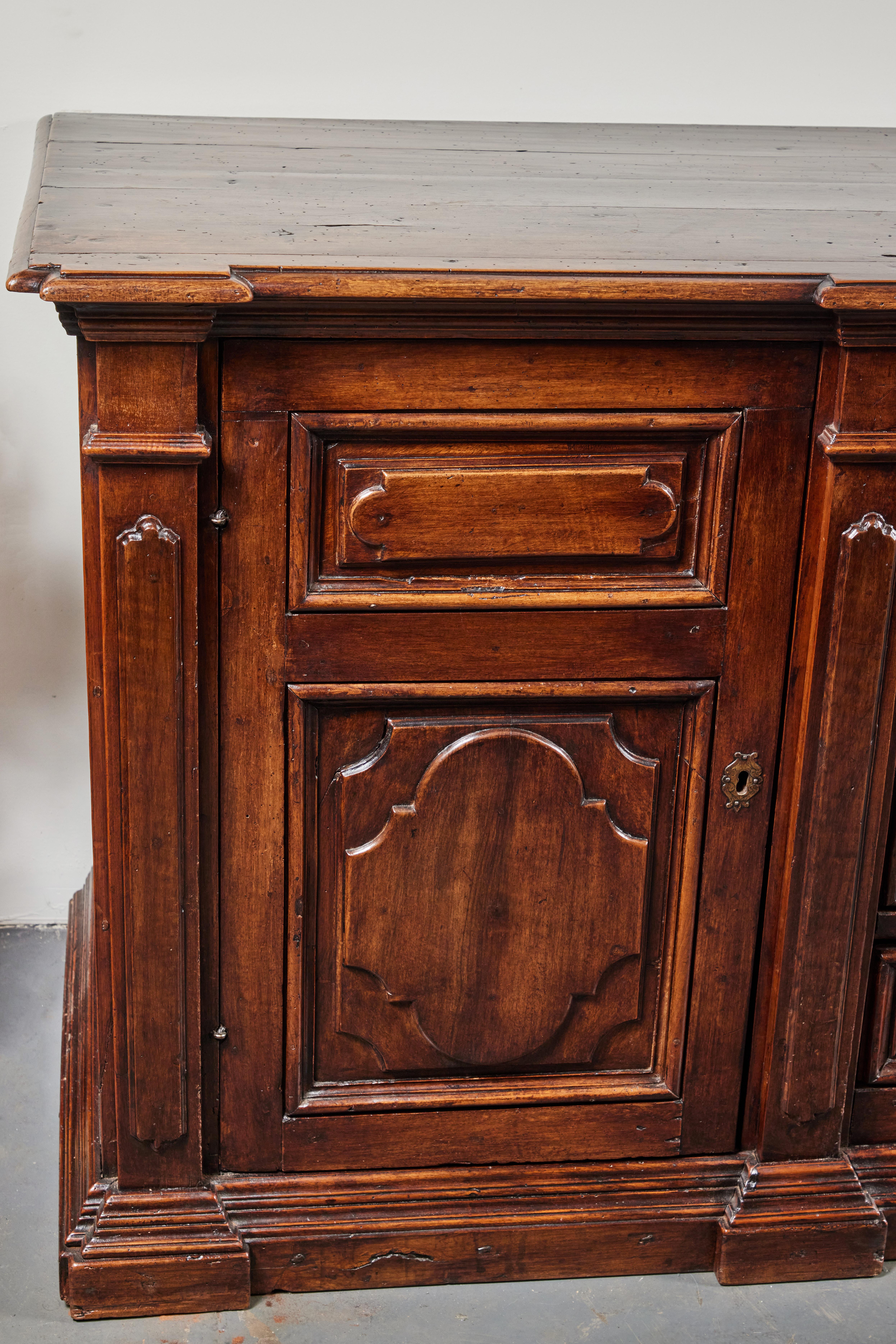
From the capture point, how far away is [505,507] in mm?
1354

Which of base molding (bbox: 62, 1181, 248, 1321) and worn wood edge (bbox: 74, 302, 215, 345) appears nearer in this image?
worn wood edge (bbox: 74, 302, 215, 345)

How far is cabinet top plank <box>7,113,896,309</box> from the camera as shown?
4.03 ft

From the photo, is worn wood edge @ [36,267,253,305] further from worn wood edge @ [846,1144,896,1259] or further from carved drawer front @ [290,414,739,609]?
worn wood edge @ [846,1144,896,1259]

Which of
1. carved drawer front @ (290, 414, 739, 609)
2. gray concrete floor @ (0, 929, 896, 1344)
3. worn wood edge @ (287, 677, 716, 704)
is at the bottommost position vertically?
gray concrete floor @ (0, 929, 896, 1344)

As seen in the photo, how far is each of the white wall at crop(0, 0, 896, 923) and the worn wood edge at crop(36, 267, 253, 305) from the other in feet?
2.98

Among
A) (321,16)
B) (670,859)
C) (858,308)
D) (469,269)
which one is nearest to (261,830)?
(670,859)

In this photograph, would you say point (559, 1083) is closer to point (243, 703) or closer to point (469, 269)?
point (243, 703)

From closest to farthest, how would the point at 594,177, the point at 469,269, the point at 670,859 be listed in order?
the point at 469,269, the point at 670,859, the point at 594,177

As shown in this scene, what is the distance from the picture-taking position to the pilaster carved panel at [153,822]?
1.31m

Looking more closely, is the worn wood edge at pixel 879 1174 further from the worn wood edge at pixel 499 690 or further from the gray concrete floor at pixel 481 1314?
the worn wood edge at pixel 499 690

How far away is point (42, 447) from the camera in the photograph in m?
2.11

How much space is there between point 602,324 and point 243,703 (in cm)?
49

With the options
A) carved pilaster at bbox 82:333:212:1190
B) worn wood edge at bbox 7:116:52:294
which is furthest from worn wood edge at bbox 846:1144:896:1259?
worn wood edge at bbox 7:116:52:294

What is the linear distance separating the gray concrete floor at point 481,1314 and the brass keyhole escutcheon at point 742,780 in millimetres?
556
